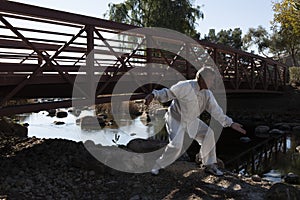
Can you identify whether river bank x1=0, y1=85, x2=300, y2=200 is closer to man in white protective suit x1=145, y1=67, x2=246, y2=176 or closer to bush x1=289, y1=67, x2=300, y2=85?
man in white protective suit x1=145, y1=67, x2=246, y2=176

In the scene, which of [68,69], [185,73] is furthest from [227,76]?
[68,69]

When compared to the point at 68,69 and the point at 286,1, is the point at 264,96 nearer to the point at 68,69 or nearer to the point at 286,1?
the point at 286,1

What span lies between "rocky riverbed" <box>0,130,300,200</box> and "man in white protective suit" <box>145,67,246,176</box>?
396 mm

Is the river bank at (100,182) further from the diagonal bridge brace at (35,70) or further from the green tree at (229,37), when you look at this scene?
the green tree at (229,37)

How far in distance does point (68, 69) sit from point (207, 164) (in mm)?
3173

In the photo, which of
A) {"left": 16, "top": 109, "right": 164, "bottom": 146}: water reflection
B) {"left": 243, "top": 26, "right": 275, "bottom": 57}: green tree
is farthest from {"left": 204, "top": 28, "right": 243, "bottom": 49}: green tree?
{"left": 16, "top": 109, "right": 164, "bottom": 146}: water reflection

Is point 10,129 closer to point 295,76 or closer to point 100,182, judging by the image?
point 100,182

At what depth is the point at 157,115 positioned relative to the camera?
72.3 ft

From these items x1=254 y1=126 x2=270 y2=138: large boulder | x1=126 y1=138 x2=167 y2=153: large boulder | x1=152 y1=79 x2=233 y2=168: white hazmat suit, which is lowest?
x1=254 y1=126 x2=270 y2=138: large boulder

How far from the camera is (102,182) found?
5461mm

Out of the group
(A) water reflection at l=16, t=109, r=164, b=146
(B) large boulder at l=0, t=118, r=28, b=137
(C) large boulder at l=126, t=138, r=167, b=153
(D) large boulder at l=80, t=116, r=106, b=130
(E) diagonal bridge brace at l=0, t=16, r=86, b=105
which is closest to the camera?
(E) diagonal bridge brace at l=0, t=16, r=86, b=105

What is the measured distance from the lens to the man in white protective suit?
16.5 feet

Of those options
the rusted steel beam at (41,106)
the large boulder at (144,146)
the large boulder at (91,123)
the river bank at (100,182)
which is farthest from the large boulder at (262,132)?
the rusted steel beam at (41,106)

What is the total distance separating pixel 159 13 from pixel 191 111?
2391 centimetres
